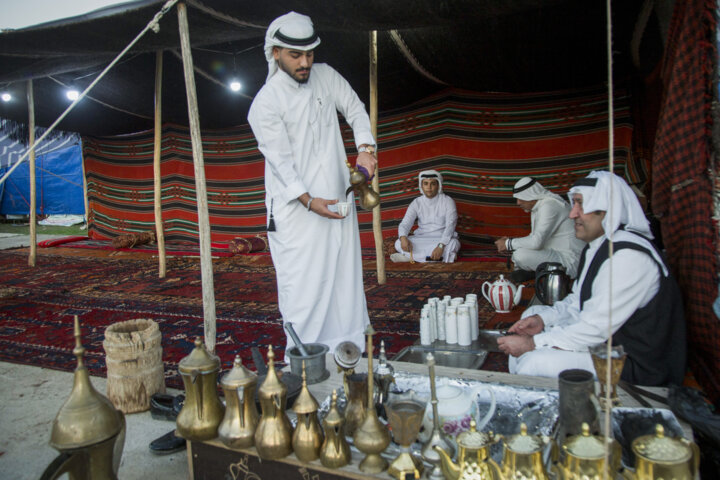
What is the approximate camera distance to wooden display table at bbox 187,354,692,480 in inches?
53.3

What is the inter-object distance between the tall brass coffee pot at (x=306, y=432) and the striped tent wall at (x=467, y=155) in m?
4.70

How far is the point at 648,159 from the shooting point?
4.79 m

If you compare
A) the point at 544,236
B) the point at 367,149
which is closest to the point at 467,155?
the point at 544,236

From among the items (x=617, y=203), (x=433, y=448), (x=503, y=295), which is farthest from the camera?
(x=503, y=295)

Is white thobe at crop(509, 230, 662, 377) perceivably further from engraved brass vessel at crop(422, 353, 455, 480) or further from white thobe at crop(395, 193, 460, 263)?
white thobe at crop(395, 193, 460, 263)

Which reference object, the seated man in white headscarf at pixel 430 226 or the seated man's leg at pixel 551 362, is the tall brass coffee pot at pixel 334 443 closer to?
the seated man's leg at pixel 551 362

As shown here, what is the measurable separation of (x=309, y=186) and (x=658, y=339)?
1804 millimetres

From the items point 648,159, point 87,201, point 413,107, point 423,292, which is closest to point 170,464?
point 423,292

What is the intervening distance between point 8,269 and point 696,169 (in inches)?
300

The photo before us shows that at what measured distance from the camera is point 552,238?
4.56m

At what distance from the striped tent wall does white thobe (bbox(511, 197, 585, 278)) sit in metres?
1.13

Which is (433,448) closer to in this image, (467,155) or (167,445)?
(167,445)

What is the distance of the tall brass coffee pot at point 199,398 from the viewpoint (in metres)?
1.51

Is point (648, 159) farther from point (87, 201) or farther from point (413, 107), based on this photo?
point (87, 201)
